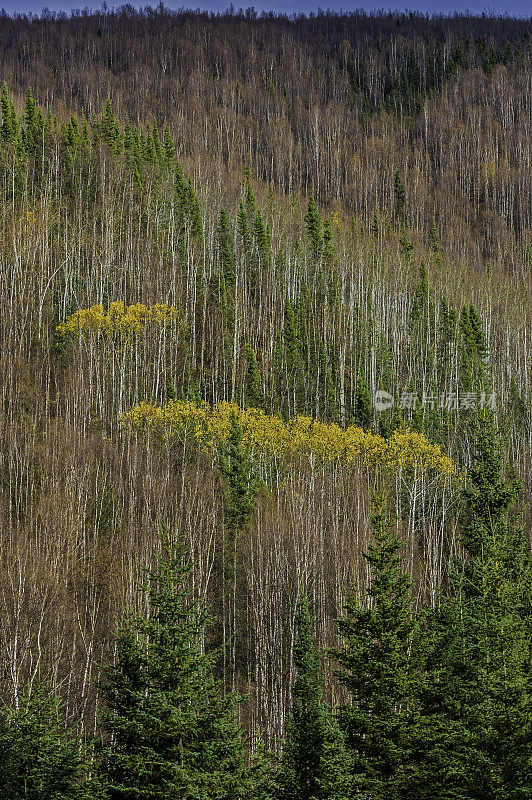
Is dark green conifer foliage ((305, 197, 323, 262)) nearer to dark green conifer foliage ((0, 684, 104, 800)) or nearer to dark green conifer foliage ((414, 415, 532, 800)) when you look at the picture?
dark green conifer foliage ((414, 415, 532, 800))

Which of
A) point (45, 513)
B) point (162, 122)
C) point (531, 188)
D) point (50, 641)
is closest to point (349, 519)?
point (45, 513)

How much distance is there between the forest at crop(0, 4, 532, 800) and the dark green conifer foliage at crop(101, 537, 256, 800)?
0.07 metres

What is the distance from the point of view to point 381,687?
17125 millimetres

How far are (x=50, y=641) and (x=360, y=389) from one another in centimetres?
4042

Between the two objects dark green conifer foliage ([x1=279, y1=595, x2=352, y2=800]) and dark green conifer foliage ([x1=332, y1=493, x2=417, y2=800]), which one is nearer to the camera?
dark green conifer foliage ([x1=279, y1=595, x2=352, y2=800])

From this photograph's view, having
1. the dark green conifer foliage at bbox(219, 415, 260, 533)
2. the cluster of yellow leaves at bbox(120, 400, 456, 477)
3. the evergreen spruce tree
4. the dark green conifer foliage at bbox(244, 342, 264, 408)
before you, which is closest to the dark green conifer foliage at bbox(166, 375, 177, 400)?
the cluster of yellow leaves at bbox(120, 400, 456, 477)

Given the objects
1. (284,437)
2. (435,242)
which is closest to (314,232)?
(435,242)

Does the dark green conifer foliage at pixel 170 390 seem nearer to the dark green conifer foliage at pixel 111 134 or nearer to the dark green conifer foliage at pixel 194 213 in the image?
the dark green conifer foliage at pixel 194 213

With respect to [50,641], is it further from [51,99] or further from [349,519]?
[51,99]

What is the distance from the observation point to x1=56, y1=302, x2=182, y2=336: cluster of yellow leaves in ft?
196

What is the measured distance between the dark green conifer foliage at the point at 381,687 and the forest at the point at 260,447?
59mm

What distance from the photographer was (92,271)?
69438mm

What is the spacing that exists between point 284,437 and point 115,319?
16572 millimetres

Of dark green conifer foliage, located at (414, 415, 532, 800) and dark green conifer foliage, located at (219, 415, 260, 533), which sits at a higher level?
dark green conifer foliage, located at (219, 415, 260, 533)
